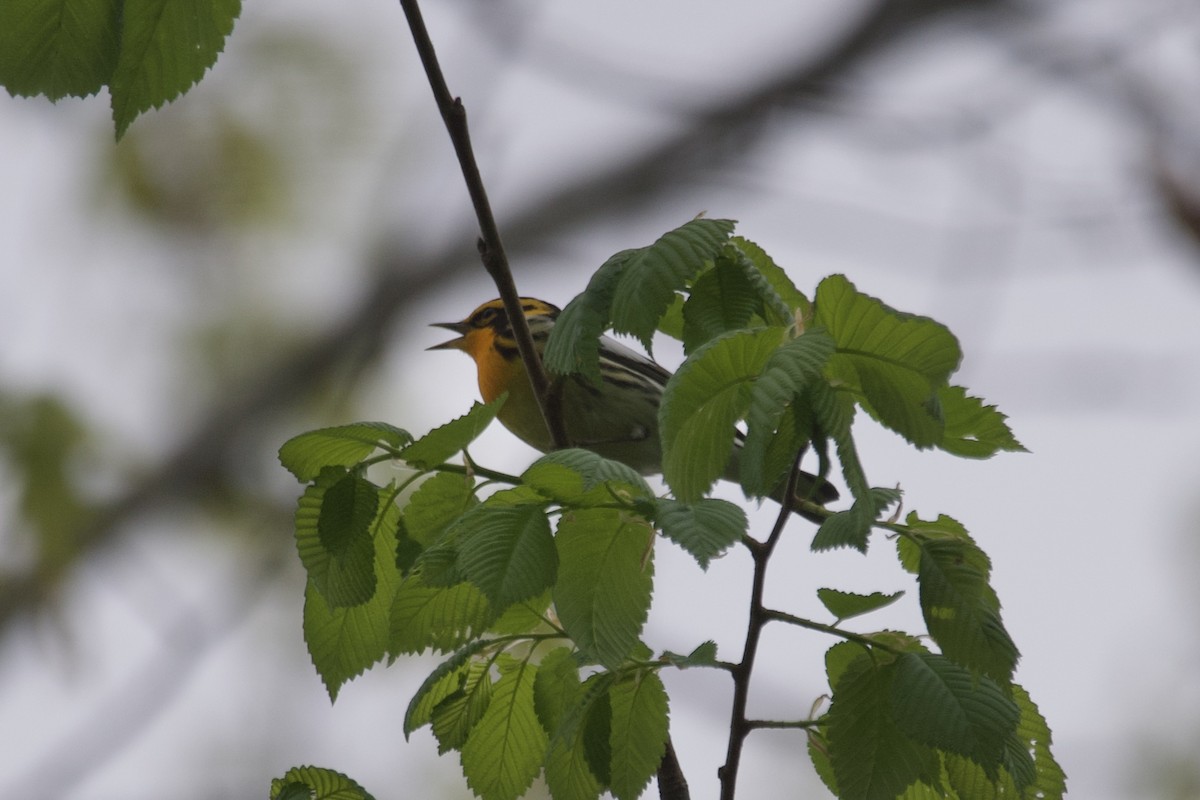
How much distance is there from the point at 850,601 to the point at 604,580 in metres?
0.36

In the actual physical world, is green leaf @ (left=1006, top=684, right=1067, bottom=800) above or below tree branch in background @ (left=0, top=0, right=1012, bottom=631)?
below

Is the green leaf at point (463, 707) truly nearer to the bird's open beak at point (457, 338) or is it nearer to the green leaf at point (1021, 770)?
the green leaf at point (1021, 770)

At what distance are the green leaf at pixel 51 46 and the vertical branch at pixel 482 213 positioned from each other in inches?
15.7

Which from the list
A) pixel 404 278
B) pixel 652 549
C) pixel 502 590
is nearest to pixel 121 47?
pixel 502 590

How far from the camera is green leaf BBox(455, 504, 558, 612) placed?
1.61m

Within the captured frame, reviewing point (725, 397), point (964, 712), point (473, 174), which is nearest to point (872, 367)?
point (725, 397)

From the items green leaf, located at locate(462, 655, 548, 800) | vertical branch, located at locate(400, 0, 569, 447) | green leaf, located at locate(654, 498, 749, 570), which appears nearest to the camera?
green leaf, located at locate(654, 498, 749, 570)

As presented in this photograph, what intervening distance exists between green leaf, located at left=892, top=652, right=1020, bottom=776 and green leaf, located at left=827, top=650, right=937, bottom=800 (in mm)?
37

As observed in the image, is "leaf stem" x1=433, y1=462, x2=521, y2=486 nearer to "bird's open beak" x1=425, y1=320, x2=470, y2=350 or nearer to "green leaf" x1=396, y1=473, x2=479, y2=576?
"green leaf" x1=396, y1=473, x2=479, y2=576

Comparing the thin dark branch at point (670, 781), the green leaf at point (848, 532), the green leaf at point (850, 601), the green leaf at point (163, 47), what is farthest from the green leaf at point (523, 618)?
the green leaf at point (163, 47)

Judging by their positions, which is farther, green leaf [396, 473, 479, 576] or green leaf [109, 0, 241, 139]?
green leaf [396, 473, 479, 576]

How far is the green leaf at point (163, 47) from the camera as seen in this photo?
1.59 m

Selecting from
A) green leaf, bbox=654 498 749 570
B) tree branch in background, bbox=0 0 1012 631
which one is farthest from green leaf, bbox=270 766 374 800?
tree branch in background, bbox=0 0 1012 631

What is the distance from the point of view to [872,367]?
5.20 ft
